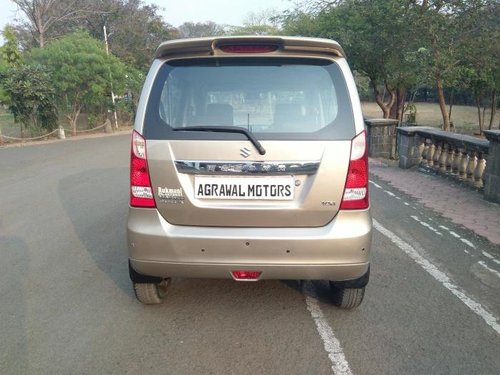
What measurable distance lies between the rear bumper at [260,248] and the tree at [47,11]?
88.1 feet

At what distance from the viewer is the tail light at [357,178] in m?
2.82

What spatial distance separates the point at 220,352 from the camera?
2875 millimetres

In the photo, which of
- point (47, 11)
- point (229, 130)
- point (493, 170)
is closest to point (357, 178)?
point (229, 130)

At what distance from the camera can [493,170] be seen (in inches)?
257

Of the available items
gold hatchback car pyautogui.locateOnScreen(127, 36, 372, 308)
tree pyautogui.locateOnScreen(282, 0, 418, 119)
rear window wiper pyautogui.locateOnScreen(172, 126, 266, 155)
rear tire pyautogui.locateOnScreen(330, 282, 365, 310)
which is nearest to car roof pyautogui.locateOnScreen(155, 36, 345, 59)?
gold hatchback car pyautogui.locateOnScreen(127, 36, 372, 308)

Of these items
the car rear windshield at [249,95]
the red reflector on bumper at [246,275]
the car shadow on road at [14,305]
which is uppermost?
the car rear windshield at [249,95]

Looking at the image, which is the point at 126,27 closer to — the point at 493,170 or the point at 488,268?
the point at 493,170

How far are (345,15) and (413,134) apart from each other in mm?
8550

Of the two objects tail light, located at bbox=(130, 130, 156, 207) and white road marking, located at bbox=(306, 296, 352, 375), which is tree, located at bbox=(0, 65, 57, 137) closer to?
tail light, located at bbox=(130, 130, 156, 207)

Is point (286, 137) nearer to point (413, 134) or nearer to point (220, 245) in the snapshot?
point (220, 245)

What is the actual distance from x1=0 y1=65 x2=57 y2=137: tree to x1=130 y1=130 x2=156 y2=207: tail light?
58.4ft

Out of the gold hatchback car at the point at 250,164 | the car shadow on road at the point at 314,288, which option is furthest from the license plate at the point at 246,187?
the car shadow on road at the point at 314,288

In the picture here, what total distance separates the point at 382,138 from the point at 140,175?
1016 centimetres

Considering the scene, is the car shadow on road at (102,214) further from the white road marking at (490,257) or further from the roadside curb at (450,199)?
the roadside curb at (450,199)
